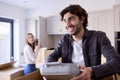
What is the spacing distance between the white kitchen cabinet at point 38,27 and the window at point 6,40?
22.5 inches

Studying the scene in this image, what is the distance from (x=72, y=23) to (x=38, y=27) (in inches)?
155

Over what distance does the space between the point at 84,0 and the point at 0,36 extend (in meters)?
2.59

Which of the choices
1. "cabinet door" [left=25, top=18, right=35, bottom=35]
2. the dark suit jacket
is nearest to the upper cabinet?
"cabinet door" [left=25, top=18, right=35, bottom=35]

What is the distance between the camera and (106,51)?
825 mm

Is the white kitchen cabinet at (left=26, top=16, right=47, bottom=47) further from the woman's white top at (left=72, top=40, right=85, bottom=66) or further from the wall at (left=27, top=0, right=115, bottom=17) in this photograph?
the woman's white top at (left=72, top=40, right=85, bottom=66)

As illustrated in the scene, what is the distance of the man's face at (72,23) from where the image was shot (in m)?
0.87

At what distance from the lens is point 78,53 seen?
3.25 feet

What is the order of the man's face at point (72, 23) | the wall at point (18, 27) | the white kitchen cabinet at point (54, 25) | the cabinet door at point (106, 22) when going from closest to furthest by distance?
the man's face at point (72, 23)
the cabinet door at point (106, 22)
the white kitchen cabinet at point (54, 25)
the wall at point (18, 27)

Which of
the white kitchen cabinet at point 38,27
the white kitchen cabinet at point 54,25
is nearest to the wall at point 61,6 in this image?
the white kitchen cabinet at point 54,25

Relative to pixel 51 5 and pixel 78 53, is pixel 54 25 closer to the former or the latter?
pixel 51 5

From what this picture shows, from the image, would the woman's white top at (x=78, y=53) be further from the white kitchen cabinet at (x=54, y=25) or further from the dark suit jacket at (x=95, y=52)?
the white kitchen cabinet at (x=54, y=25)

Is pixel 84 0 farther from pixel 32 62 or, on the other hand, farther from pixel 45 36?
pixel 32 62

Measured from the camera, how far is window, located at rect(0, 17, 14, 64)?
15.5 ft

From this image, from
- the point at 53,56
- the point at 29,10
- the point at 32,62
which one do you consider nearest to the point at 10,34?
the point at 29,10
